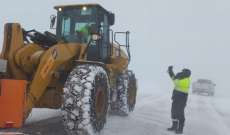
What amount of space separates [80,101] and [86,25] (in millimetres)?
3059

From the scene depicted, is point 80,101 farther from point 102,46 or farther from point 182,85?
point 182,85

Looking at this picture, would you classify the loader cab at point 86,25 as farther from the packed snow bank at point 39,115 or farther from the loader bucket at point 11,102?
the loader bucket at point 11,102

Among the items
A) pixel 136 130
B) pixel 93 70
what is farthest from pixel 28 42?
pixel 136 130

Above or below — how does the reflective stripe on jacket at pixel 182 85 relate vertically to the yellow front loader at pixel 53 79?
below

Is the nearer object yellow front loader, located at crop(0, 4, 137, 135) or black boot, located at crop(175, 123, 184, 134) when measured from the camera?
yellow front loader, located at crop(0, 4, 137, 135)

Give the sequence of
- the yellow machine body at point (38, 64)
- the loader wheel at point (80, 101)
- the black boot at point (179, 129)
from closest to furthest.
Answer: the loader wheel at point (80, 101) < the yellow machine body at point (38, 64) < the black boot at point (179, 129)

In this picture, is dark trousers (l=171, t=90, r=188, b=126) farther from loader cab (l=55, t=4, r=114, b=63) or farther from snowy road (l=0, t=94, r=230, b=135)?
loader cab (l=55, t=4, r=114, b=63)

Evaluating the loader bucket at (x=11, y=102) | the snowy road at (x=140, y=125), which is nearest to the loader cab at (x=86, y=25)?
the snowy road at (x=140, y=125)

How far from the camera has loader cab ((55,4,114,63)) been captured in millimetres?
11055

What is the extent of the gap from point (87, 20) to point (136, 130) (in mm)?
2668

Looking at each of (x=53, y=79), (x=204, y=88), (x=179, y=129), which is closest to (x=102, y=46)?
(x=53, y=79)

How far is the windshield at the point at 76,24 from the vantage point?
11.1 m

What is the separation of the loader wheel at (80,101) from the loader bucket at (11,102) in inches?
33.8

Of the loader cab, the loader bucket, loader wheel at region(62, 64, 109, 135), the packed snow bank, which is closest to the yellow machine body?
the loader bucket
